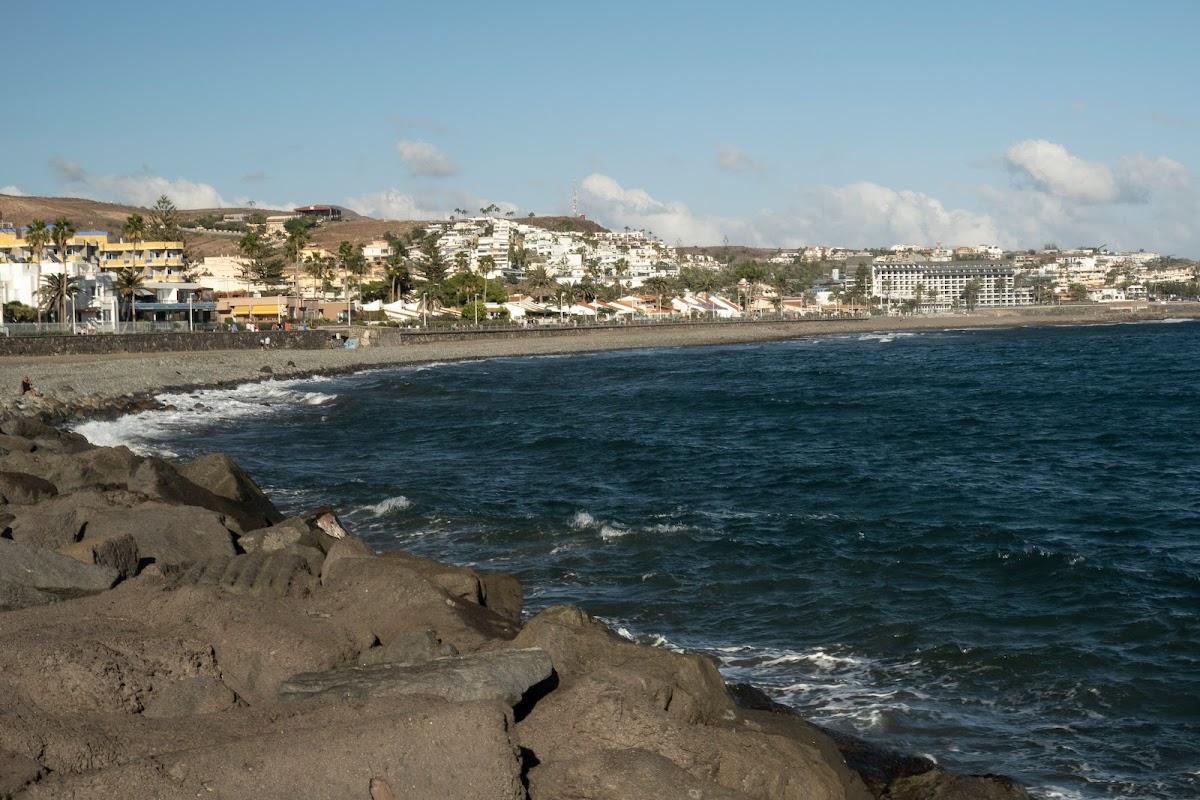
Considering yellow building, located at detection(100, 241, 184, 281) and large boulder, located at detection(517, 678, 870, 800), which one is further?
yellow building, located at detection(100, 241, 184, 281)

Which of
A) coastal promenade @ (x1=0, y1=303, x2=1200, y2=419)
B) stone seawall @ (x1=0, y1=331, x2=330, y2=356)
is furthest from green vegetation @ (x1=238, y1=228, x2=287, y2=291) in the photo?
stone seawall @ (x1=0, y1=331, x2=330, y2=356)

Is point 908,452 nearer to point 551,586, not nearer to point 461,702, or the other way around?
point 551,586

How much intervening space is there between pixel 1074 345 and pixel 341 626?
102 m

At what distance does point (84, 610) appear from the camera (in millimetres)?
9562

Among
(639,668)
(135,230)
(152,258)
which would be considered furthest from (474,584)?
(152,258)

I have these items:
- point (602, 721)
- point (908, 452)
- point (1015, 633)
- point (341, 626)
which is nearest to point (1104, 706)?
point (1015, 633)

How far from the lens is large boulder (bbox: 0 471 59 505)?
612 inches

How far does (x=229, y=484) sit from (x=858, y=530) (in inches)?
410

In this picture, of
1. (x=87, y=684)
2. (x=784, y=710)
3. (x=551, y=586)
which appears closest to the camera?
(x=87, y=684)

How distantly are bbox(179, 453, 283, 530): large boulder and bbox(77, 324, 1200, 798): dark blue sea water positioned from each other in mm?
2102

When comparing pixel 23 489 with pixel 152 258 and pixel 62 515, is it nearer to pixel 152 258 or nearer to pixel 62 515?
pixel 62 515

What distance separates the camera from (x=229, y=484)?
1816 cm

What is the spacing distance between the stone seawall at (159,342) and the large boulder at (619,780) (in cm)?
5627

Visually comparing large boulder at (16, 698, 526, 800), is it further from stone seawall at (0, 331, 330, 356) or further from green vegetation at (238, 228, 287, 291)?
green vegetation at (238, 228, 287, 291)
